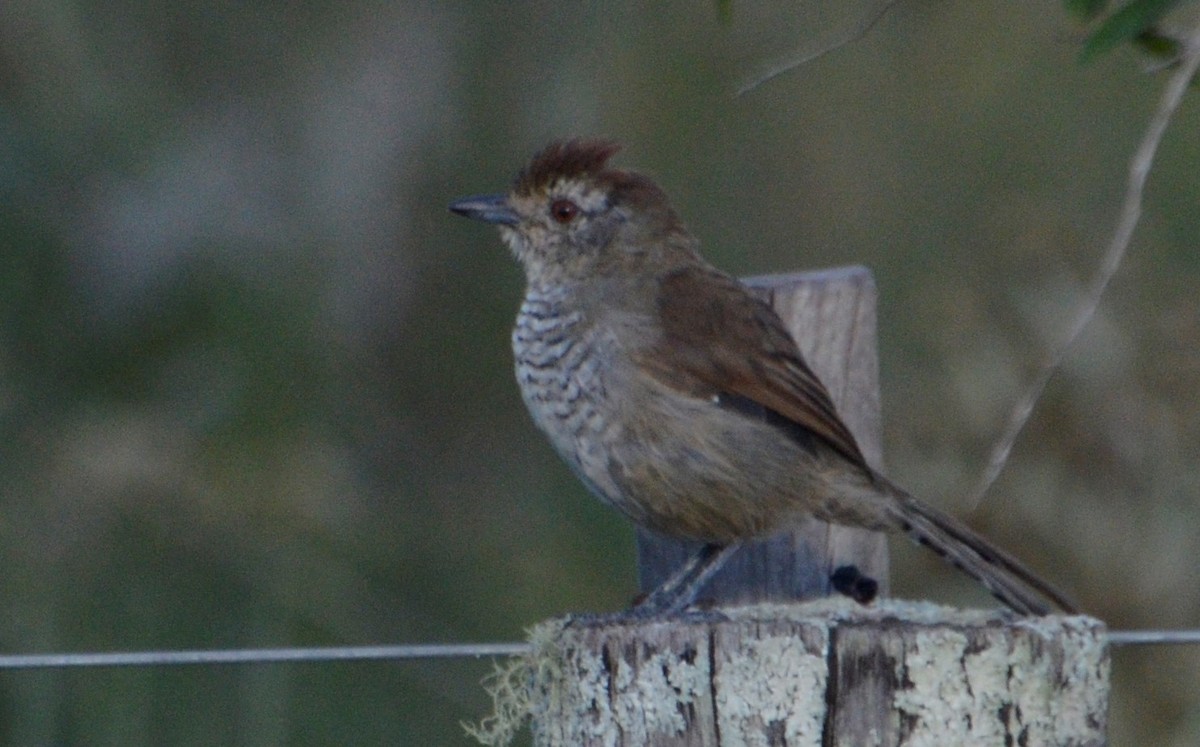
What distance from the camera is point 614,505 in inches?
170

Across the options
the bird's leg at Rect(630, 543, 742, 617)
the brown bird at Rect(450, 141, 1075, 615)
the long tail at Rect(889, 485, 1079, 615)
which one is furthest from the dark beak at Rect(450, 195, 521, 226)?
the long tail at Rect(889, 485, 1079, 615)

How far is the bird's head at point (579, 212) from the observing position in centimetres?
479

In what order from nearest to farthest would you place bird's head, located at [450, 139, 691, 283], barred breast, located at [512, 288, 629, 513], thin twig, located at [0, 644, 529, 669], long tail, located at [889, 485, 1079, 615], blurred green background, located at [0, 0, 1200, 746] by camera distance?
thin twig, located at [0, 644, 529, 669] → long tail, located at [889, 485, 1079, 615] → barred breast, located at [512, 288, 629, 513] → bird's head, located at [450, 139, 691, 283] → blurred green background, located at [0, 0, 1200, 746]

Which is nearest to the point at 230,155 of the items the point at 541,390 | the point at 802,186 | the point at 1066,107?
the point at 802,186

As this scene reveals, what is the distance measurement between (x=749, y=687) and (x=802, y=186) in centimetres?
541

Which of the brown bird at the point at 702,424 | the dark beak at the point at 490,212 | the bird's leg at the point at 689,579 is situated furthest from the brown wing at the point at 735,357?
the dark beak at the point at 490,212

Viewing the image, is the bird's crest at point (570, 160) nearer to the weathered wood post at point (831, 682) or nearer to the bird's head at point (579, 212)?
the bird's head at point (579, 212)

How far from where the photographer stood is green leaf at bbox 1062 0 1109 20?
10.5 ft

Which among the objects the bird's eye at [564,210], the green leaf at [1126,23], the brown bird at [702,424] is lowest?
the brown bird at [702,424]

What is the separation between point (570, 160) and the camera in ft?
15.8

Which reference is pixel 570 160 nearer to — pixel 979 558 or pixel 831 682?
pixel 979 558

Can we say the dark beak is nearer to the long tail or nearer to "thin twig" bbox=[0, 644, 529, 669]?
the long tail

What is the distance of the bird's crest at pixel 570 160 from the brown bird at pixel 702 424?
1.13 feet

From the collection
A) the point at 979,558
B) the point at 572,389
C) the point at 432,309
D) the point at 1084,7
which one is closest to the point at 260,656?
the point at 572,389
